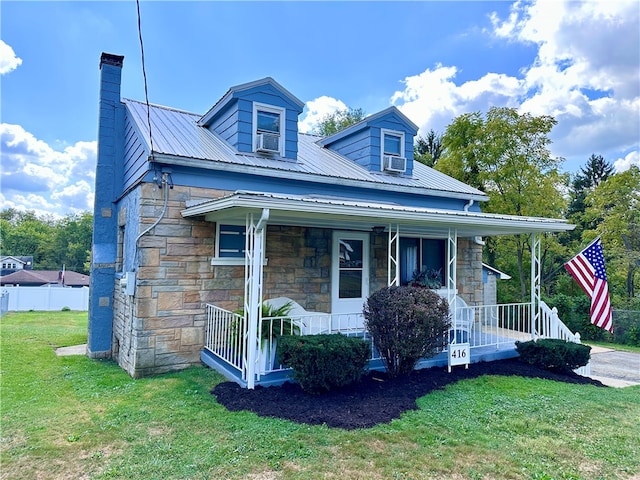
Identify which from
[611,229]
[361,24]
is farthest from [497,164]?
[361,24]

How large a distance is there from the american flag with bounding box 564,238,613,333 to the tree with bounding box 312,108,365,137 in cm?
1614

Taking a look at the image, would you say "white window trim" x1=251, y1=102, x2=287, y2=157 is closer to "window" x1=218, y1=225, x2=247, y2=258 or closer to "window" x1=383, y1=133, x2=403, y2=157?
"window" x1=218, y1=225, x2=247, y2=258

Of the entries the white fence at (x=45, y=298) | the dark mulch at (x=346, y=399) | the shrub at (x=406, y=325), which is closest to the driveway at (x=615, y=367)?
the dark mulch at (x=346, y=399)

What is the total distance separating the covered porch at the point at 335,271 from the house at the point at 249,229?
0.03 metres

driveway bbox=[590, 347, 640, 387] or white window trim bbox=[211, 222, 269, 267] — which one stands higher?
white window trim bbox=[211, 222, 269, 267]

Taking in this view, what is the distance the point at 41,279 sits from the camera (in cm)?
2719

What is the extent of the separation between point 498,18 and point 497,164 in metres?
6.63

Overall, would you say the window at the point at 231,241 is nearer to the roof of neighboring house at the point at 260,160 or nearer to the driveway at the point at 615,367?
the roof of neighboring house at the point at 260,160

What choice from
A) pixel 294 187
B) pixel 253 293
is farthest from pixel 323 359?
pixel 294 187

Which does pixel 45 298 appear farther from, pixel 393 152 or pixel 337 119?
pixel 337 119

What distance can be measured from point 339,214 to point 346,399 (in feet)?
7.64

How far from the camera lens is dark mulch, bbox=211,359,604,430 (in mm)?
4129

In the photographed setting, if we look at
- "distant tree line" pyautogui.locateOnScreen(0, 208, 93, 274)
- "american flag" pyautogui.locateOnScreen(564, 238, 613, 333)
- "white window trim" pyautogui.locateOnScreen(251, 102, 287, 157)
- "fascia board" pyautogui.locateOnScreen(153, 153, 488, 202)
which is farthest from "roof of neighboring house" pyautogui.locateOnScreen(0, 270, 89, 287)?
"american flag" pyautogui.locateOnScreen(564, 238, 613, 333)

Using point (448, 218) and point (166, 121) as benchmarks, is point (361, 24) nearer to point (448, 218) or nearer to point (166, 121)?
point (166, 121)
